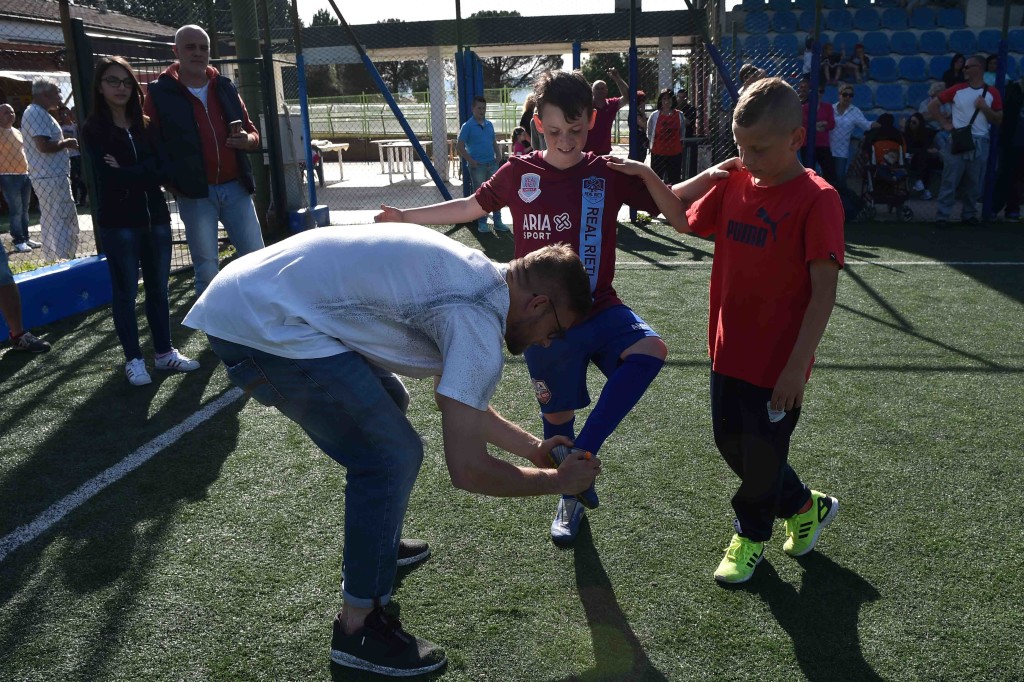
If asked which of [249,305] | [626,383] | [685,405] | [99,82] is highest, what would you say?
[99,82]

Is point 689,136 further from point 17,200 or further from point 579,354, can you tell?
point 579,354

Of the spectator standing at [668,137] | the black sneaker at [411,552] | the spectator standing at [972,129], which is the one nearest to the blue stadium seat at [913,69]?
the spectator standing at [972,129]

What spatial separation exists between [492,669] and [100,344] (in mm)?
4630

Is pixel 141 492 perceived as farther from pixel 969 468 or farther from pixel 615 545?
pixel 969 468

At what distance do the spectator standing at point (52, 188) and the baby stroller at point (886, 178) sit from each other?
33.6ft

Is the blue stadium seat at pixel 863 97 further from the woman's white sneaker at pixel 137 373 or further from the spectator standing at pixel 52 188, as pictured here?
the woman's white sneaker at pixel 137 373

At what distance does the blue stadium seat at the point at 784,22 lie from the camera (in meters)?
15.0

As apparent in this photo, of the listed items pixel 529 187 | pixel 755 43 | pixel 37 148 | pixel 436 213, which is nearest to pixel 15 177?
pixel 37 148

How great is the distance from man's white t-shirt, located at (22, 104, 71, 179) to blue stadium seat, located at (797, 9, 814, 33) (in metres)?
12.4

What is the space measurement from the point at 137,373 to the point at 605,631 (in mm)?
3663

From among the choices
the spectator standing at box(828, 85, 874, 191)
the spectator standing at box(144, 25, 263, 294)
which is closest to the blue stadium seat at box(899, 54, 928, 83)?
the spectator standing at box(828, 85, 874, 191)

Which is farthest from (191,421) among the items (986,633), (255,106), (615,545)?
(255,106)

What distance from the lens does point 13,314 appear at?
5.70m

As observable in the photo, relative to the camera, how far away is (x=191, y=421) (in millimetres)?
4531
